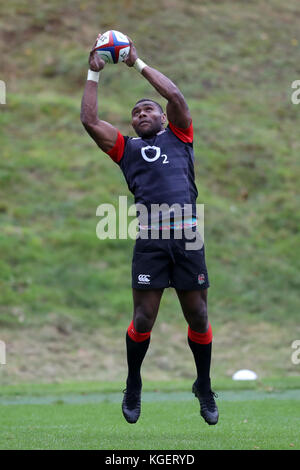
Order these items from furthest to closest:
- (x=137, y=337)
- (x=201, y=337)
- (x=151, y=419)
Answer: (x=151, y=419), (x=201, y=337), (x=137, y=337)

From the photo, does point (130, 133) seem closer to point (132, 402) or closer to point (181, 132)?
point (181, 132)

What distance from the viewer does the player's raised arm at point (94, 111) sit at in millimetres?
5734

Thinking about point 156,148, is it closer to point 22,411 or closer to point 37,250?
point 22,411

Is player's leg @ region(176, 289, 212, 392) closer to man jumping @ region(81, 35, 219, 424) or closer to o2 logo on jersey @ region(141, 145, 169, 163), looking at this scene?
man jumping @ region(81, 35, 219, 424)

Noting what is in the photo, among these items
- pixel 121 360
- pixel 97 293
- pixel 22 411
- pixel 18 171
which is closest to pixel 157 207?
pixel 22 411

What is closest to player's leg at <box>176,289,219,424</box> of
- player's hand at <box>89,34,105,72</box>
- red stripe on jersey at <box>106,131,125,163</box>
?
red stripe on jersey at <box>106,131,125,163</box>

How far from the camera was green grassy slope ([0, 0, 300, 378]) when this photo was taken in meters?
15.0

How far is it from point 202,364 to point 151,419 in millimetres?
1559

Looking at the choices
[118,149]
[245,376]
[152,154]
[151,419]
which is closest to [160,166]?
[152,154]

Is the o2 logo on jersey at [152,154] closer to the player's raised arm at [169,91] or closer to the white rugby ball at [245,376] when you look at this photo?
the player's raised arm at [169,91]

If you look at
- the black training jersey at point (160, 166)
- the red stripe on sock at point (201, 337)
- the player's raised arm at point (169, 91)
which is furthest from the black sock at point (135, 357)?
the player's raised arm at point (169, 91)

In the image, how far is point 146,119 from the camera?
5789 millimetres

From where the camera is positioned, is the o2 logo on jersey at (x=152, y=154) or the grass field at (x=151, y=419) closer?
the grass field at (x=151, y=419)

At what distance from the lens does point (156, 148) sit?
5.70 metres
